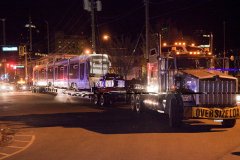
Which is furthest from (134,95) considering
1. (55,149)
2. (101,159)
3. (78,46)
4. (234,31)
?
(78,46)

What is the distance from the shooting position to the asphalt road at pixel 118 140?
11203 mm

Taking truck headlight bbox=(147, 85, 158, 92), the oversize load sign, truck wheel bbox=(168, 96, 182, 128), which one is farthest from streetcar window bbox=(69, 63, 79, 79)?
the oversize load sign

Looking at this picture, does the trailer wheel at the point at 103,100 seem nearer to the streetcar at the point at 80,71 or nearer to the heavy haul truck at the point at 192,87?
the streetcar at the point at 80,71

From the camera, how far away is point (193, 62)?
59.6 feet

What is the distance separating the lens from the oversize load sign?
1589 cm

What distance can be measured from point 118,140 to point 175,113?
355cm

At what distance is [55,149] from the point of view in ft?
40.5

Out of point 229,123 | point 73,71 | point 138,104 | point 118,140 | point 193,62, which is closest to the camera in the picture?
point 118,140

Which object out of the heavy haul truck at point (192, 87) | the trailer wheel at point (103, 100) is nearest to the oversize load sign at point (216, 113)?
the heavy haul truck at point (192, 87)

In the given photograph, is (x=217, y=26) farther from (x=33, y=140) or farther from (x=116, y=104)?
(x=33, y=140)

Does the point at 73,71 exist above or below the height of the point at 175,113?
above

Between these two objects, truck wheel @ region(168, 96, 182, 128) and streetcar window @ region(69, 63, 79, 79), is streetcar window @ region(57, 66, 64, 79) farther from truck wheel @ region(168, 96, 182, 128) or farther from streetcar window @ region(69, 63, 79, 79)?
truck wheel @ region(168, 96, 182, 128)

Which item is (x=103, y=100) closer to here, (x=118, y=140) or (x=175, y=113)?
(x=175, y=113)

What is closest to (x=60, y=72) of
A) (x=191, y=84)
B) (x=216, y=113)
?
(x=191, y=84)
